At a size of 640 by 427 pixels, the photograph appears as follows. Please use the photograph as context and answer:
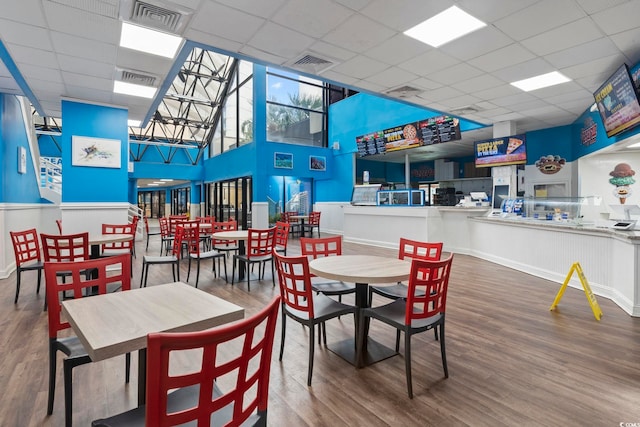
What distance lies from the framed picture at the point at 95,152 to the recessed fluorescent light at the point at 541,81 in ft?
22.0

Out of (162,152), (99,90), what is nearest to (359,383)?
(99,90)

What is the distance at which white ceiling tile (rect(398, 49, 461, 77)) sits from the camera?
4055 mm

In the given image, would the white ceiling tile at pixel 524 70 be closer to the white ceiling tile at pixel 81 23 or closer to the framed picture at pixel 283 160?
the white ceiling tile at pixel 81 23

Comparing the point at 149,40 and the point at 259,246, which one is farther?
the point at 259,246

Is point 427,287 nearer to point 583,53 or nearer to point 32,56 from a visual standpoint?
point 583,53

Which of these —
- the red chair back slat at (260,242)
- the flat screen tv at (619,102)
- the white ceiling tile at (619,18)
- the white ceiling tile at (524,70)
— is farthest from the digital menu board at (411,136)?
the red chair back slat at (260,242)

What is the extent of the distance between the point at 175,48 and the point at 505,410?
15.3 feet

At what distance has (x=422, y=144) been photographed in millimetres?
8328

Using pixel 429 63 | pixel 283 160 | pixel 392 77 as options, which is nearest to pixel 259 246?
pixel 392 77

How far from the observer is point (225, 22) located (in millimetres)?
3322

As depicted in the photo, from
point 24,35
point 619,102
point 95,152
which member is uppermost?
point 24,35

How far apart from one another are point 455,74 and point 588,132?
3.85m

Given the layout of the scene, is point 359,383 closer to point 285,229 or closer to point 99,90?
point 285,229

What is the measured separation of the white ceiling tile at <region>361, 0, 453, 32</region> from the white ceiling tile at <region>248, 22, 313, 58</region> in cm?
83
